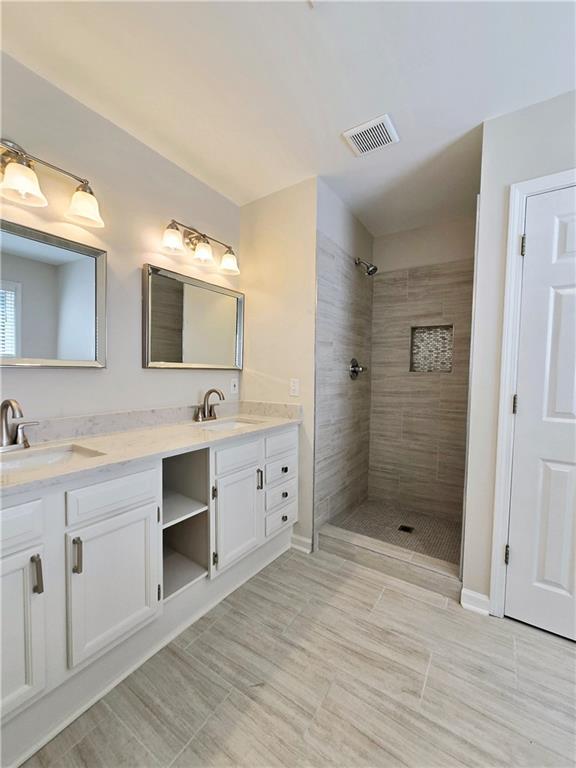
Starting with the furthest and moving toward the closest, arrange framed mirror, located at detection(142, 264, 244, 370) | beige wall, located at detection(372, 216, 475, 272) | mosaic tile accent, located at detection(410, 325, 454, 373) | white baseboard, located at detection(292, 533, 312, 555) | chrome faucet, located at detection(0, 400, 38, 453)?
A: 1. mosaic tile accent, located at detection(410, 325, 454, 373)
2. beige wall, located at detection(372, 216, 475, 272)
3. white baseboard, located at detection(292, 533, 312, 555)
4. framed mirror, located at detection(142, 264, 244, 370)
5. chrome faucet, located at detection(0, 400, 38, 453)

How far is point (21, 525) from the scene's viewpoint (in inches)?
37.1

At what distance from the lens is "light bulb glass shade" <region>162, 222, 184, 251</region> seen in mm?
1854

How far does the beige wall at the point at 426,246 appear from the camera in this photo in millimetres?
2676

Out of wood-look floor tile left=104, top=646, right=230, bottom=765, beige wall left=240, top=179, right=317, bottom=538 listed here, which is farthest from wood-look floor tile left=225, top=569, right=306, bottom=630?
beige wall left=240, top=179, right=317, bottom=538

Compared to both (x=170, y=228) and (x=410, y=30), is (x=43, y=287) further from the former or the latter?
(x=410, y=30)

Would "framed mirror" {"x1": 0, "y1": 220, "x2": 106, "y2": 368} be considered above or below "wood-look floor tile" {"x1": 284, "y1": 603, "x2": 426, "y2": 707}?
above

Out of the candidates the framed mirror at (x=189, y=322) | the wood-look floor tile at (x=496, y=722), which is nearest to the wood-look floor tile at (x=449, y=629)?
the wood-look floor tile at (x=496, y=722)

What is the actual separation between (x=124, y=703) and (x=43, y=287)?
1775 mm

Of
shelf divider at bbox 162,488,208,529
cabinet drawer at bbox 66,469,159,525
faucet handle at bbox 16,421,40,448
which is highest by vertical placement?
faucet handle at bbox 16,421,40,448

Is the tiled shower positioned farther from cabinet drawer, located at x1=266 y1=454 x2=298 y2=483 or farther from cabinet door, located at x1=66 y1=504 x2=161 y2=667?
cabinet door, located at x1=66 y1=504 x2=161 y2=667

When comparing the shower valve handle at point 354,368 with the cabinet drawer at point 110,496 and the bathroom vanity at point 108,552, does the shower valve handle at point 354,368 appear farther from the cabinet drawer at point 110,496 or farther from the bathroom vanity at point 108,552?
the cabinet drawer at point 110,496

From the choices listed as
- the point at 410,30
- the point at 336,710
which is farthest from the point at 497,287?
the point at 336,710

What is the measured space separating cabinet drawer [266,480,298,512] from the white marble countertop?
0.43m

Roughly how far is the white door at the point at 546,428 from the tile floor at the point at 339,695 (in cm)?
22
